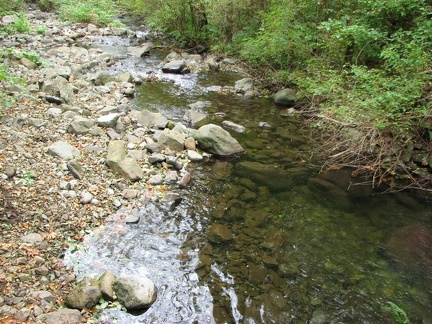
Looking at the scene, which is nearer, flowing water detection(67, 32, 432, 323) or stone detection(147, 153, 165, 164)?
flowing water detection(67, 32, 432, 323)

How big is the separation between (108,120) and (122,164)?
1.81 m

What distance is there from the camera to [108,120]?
7293 mm

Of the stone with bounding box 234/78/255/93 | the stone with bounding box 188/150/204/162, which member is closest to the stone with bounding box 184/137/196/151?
the stone with bounding box 188/150/204/162

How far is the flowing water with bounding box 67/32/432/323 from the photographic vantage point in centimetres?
388

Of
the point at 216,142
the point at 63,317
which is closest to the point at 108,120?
the point at 216,142

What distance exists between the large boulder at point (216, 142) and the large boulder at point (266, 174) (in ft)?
1.48

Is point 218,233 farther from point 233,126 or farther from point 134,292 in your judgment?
point 233,126

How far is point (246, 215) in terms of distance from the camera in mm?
5484

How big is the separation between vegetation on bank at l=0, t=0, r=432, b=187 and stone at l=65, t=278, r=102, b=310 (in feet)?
17.0

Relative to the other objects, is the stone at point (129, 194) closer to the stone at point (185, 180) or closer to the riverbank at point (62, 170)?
the riverbank at point (62, 170)

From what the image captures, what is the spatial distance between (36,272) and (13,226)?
2.46ft

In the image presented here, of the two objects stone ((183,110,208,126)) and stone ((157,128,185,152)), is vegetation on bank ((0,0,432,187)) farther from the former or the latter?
stone ((157,128,185,152))

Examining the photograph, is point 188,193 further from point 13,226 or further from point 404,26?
point 404,26

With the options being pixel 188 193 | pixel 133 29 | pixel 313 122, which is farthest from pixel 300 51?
pixel 133 29
